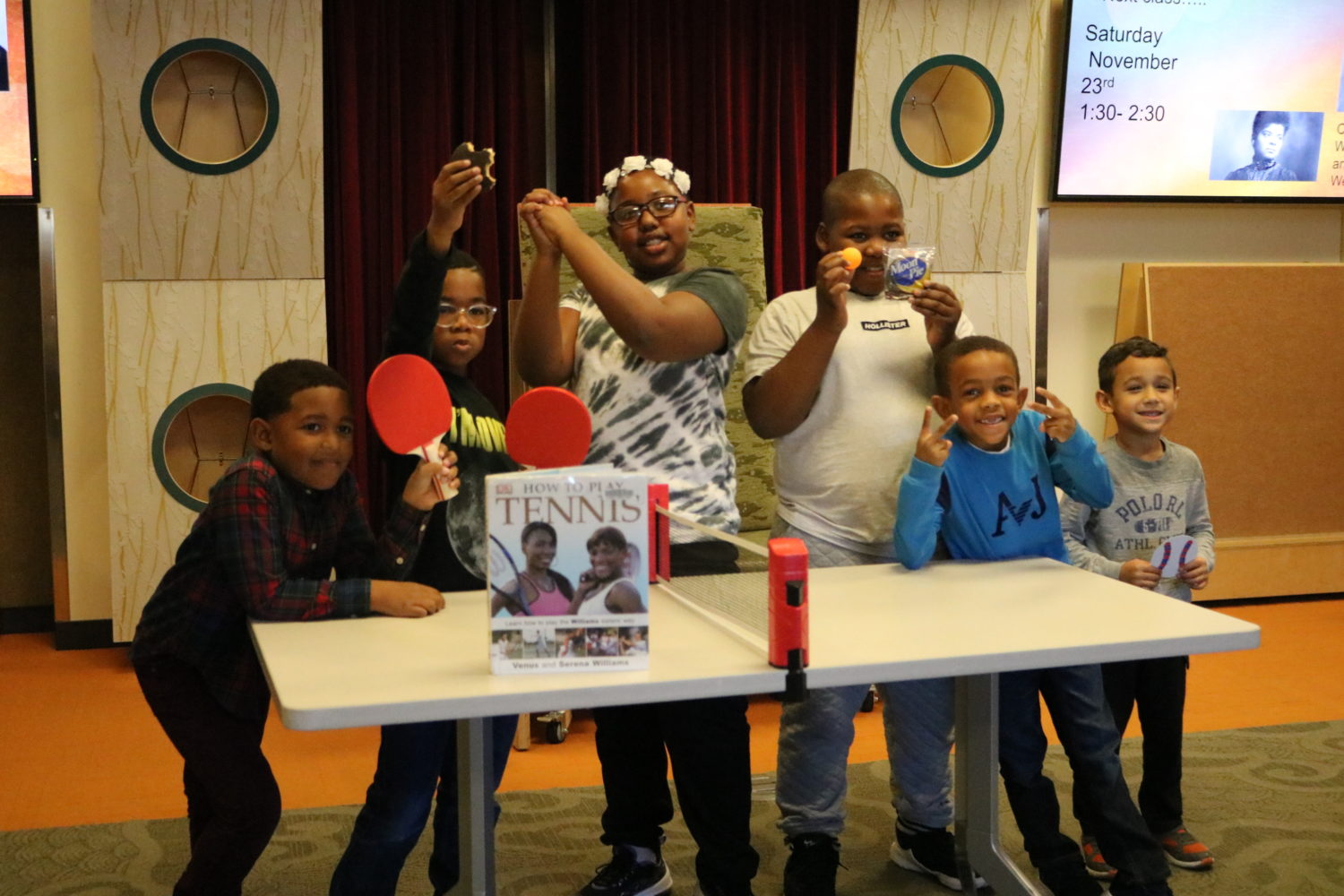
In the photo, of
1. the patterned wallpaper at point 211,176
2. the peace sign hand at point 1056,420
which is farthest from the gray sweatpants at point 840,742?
the patterned wallpaper at point 211,176

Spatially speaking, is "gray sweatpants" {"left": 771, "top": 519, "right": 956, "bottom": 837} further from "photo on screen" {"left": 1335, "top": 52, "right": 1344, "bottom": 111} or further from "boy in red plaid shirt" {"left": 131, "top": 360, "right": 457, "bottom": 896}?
"photo on screen" {"left": 1335, "top": 52, "right": 1344, "bottom": 111}

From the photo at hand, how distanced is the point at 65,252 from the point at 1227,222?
4.58 meters

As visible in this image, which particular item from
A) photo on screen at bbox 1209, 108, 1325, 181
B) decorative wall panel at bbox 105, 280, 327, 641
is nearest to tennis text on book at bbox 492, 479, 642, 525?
decorative wall panel at bbox 105, 280, 327, 641

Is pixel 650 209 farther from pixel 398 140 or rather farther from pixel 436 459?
pixel 398 140

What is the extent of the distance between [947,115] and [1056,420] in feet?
9.03

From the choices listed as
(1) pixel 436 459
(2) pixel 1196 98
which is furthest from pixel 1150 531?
(2) pixel 1196 98

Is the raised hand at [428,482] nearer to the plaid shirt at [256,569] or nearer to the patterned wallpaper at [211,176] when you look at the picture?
the plaid shirt at [256,569]

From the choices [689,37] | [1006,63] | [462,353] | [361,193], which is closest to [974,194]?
[1006,63]

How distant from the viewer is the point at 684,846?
2.91m

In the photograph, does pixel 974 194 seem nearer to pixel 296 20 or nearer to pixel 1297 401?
pixel 1297 401

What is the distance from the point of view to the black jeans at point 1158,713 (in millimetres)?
2766

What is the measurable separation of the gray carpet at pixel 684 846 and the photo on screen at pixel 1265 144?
8.98 ft

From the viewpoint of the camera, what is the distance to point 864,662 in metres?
1.68

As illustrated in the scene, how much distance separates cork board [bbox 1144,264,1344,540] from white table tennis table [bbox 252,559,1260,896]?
10.3 feet
